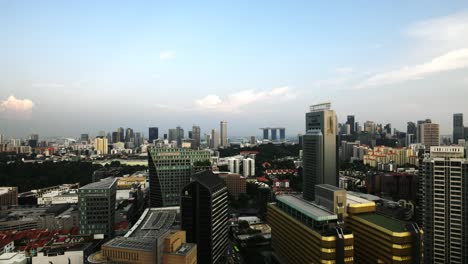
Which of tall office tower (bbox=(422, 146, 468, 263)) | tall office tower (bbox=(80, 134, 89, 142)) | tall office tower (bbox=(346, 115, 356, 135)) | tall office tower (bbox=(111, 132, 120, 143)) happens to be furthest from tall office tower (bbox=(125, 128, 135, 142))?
tall office tower (bbox=(422, 146, 468, 263))

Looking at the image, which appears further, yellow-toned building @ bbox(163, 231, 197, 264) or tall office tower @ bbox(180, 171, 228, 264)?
tall office tower @ bbox(180, 171, 228, 264)

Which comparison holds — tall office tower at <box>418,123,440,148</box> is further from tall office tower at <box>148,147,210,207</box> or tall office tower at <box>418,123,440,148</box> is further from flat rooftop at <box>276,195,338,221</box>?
flat rooftop at <box>276,195,338,221</box>

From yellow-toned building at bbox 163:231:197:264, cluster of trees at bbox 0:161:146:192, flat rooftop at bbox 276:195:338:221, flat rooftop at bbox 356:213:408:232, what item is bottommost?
cluster of trees at bbox 0:161:146:192

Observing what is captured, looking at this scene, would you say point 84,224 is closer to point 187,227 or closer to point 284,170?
point 187,227

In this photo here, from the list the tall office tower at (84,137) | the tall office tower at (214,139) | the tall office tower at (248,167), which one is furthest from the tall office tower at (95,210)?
the tall office tower at (84,137)

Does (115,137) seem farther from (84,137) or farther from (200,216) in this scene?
(200,216)

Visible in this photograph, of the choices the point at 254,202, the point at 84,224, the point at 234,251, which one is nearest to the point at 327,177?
the point at 234,251

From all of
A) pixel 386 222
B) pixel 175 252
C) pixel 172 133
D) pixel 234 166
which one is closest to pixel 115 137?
pixel 172 133
